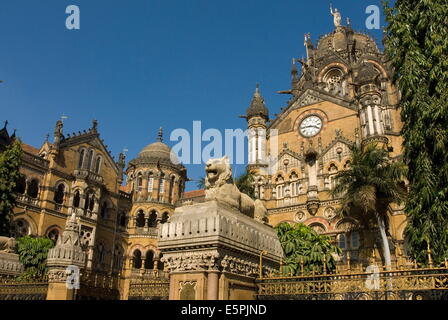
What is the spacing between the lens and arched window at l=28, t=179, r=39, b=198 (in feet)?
107

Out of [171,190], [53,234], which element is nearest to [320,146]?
[171,190]

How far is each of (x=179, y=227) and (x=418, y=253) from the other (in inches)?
348

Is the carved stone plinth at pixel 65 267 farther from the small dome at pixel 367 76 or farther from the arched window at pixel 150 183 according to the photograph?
the arched window at pixel 150 183

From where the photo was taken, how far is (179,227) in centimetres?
760

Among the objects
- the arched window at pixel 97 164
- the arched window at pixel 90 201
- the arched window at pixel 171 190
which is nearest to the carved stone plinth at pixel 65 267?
the arched window at pixel 90 201

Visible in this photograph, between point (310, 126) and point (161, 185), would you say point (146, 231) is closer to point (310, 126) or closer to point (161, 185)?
point (161, 185)

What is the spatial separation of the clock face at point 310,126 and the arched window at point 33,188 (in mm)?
22596

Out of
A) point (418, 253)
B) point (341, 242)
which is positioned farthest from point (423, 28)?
point (341, 242)

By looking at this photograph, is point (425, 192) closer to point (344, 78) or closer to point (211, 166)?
point (211, 166)

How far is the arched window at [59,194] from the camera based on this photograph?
34.2 metres

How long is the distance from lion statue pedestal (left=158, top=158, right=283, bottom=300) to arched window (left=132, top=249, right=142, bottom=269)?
105 ft

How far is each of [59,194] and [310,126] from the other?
22.4 m

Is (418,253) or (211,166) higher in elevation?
(211,166)
